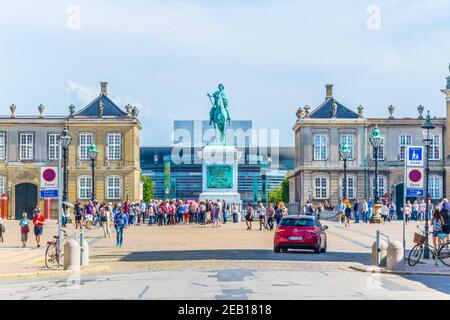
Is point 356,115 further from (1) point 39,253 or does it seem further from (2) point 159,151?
(2) point 159,151

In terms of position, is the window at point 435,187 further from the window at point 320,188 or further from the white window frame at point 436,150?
the window at point 320,188

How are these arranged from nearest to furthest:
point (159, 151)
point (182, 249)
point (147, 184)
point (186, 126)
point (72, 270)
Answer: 1. point (72, 270)
2. point (182, 249)
3. point (186, 126)
4. point (147, 184)
5. point (159, 151)

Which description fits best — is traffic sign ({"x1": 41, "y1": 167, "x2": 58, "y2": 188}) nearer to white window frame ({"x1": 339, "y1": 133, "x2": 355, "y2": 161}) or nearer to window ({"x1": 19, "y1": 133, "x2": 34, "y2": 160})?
window ({"x1": 19, "y1": 133, "x2": 34, "y2": 160})

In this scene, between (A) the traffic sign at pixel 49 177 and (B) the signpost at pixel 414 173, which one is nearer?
(A) the traffic sign at pixel 49 177

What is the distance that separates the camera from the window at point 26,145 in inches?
3196

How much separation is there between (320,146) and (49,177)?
189ft

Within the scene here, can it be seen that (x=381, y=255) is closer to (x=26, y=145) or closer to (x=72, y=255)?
(x=72, y=255)

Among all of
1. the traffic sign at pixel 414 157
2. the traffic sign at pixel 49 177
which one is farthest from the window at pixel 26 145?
the traffic sign at pixel 414 157

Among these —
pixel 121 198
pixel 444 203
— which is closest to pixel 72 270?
pixel 444 203

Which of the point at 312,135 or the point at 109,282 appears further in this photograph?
the point at 312,135

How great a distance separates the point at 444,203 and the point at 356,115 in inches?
2147

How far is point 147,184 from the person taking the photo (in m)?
133

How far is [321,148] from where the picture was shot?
8206 centimetres

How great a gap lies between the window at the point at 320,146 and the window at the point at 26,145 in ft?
77.8
